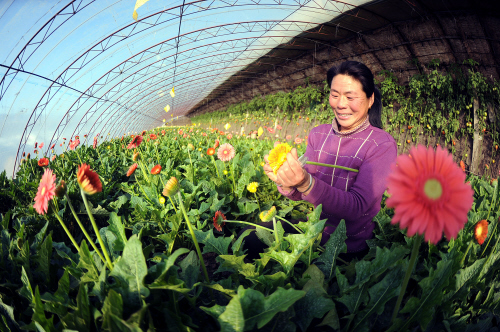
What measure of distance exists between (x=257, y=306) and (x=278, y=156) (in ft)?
1.68

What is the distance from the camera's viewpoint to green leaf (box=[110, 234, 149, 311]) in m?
0.55

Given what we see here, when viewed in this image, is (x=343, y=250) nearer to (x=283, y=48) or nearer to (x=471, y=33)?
(x=471, y=33)

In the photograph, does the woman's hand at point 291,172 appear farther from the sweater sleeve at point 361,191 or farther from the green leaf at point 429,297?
the green leaf at point 429,297

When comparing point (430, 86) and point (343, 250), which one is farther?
point (430, 86)

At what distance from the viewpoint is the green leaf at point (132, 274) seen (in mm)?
552

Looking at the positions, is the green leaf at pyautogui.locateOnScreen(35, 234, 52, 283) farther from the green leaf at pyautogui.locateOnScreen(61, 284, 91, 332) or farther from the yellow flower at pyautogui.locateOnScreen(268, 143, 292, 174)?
the yellow flower at pyautogui.locateOnScreen(268, 143, 292, 174)

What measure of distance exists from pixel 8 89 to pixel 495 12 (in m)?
11.5

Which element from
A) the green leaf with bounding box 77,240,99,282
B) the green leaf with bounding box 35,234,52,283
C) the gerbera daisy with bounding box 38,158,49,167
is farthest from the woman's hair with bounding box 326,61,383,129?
the gerbera daisy with bounding box 38,158,49,167

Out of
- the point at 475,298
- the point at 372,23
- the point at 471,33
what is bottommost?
the point at 475,298

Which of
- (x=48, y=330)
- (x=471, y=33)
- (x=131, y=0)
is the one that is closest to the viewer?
(x=48, y=330)

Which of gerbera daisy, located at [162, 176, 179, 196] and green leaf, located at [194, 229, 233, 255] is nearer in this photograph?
gerbera daisy, located at [162, 176, 179, 196]

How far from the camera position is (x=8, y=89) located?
670 cm

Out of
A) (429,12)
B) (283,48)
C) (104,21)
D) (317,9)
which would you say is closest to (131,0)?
(104,21)

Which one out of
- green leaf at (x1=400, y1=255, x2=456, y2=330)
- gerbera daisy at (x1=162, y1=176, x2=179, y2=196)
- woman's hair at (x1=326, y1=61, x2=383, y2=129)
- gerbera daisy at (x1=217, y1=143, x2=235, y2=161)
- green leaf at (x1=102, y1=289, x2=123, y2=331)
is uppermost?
woman's hair at (x1=326, y1=61, x2=383, y2=129)
